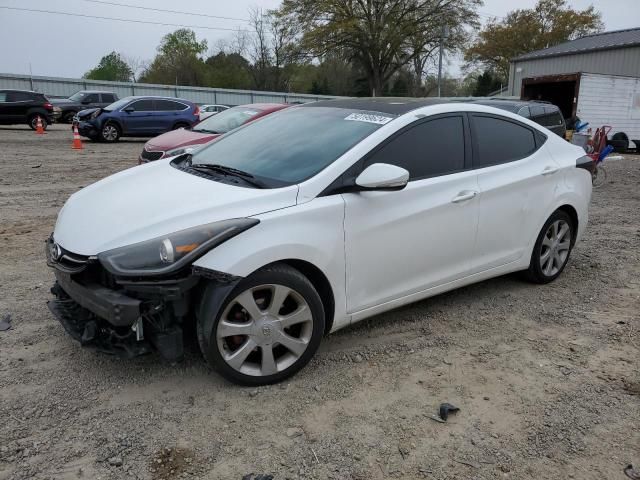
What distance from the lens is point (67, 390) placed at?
9.87 feet

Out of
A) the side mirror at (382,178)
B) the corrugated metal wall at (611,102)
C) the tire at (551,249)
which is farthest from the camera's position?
the corrugated metal wall at (611,102)

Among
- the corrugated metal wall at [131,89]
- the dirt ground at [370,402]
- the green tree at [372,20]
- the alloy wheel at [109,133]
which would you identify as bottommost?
the dirt ground at [370,402]

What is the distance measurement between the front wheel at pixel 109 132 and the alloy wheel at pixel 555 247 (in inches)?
629

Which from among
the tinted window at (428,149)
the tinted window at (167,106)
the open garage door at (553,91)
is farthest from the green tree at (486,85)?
the tinted window at (428,149)

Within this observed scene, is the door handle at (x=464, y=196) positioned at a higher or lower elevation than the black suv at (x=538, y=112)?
lower

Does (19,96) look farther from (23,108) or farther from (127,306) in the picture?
(127,306)

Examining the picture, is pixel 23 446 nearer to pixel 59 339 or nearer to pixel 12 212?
pixel 59 339

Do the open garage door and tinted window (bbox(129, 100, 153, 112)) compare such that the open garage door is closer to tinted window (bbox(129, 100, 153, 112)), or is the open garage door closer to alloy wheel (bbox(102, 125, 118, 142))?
tinted window (bbox(129, 100, 153, 112))

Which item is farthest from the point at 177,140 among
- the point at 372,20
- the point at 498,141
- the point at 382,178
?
the point at 372,20

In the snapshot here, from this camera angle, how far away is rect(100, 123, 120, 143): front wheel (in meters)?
17.5

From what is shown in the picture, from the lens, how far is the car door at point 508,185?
403 centimetres

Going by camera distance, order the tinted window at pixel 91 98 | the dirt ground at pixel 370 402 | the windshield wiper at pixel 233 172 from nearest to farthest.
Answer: the dirt ground at pixel 370 402 < the windshield wiper at pixel 233 172 < the tinted window at pixel 91 98

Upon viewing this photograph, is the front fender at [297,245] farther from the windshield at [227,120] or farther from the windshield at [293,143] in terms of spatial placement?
the windshield at [227,120]

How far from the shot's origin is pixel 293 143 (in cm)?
365
